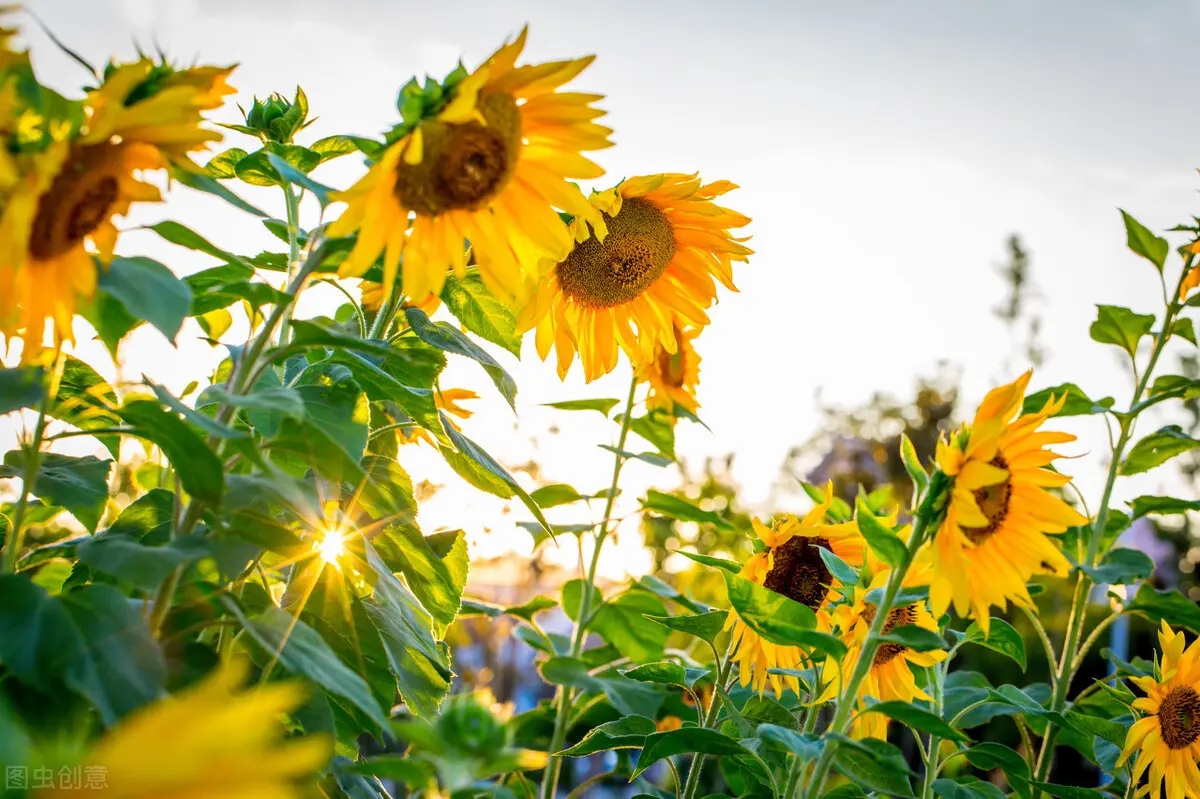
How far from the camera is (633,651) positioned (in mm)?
1596

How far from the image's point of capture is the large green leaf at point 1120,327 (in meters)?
2.05

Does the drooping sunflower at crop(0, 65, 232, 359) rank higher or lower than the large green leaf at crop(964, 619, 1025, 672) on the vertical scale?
higher

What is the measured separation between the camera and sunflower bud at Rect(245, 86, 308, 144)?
1313 millimetres

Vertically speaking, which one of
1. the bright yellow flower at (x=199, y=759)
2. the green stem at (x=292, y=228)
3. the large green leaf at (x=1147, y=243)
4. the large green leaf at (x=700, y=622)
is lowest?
the large green leaf at (x=700, y=622)

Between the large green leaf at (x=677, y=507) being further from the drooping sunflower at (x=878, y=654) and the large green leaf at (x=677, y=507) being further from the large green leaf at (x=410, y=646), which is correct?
the large green leaf at (x=410, y=646)

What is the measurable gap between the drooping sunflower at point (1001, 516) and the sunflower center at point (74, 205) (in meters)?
0.95

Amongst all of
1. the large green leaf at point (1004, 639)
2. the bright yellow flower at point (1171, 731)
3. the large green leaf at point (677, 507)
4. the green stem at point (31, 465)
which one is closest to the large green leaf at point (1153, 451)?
the bright yellow flower at point (1171, 731)

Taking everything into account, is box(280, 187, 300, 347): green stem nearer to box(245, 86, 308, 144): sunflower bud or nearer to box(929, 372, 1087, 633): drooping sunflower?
box(245, 86, 308, 144): sunflower bud

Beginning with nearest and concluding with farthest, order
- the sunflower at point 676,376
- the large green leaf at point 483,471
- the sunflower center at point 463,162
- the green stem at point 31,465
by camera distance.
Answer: the green stem at point 31,465 → the sunflower center at point 463,162 → the large green leaf at point 483,471 → the sunflower at point 676,376

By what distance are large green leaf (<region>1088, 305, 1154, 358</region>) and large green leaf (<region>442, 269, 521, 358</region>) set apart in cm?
139

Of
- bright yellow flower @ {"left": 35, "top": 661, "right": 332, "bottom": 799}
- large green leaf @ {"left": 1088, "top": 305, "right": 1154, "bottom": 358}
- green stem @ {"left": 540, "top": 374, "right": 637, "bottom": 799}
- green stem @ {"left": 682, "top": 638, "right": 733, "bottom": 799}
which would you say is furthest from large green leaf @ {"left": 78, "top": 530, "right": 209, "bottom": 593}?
large green leaf @ {"left": 1088, "top": 305, "right": 1154, "bottom": 358}

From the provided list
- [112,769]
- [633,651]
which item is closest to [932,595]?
[633,651]

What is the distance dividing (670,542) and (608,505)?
9.58ft

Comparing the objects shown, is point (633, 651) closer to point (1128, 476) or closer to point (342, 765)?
point (342, 765)
